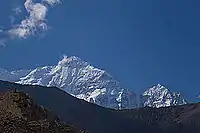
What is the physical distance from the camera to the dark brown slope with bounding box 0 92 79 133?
31391mm

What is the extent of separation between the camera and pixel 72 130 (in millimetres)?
34688

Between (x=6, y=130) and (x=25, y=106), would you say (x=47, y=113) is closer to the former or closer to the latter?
(x=25, y=106)

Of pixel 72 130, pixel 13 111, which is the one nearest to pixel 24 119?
pixel 13 111

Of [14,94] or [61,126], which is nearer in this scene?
Result: [61,126]

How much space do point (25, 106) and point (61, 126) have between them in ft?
10.5

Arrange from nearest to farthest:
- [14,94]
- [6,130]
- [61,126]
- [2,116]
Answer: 1. [6,130]
2. [2,116]
3. [61,126]
4. [14,94]

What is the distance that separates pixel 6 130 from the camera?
100.0 feet

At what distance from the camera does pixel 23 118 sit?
34.1 meters

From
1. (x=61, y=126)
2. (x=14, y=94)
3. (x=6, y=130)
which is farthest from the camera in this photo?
(x=14, y=94)

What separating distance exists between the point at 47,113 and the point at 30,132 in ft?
24.0

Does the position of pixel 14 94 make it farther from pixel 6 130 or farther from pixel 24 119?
pixel 6 130

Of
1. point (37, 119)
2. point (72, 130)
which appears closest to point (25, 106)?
point (37, 119)

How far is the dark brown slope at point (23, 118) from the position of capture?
31391 mm

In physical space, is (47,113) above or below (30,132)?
above
